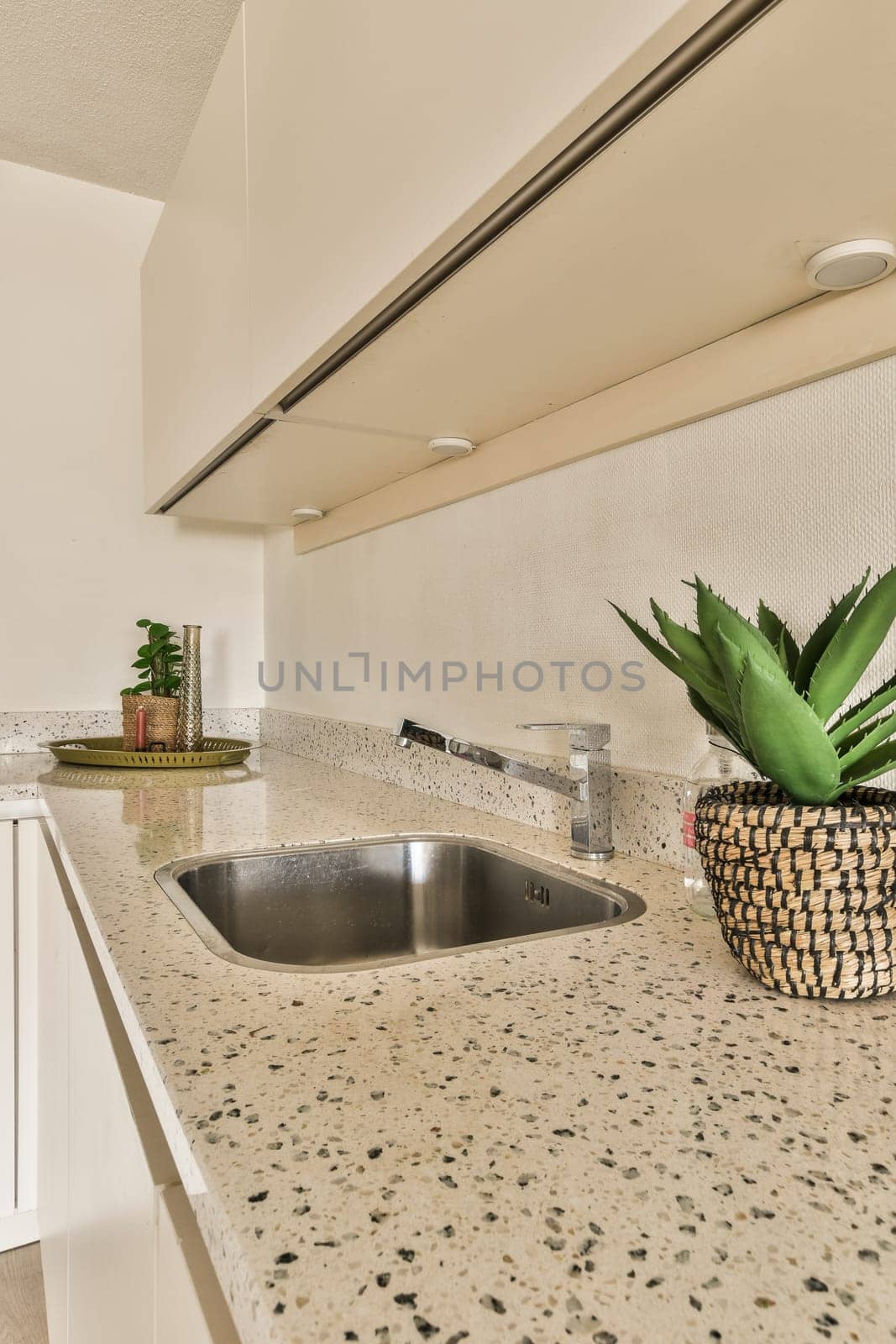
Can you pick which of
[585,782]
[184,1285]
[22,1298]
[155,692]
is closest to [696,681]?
[585,782]

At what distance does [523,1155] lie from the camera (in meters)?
0.41

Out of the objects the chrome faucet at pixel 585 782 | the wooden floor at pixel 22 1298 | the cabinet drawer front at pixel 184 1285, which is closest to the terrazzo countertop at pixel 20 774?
the wooden floor at pixel 22 1298

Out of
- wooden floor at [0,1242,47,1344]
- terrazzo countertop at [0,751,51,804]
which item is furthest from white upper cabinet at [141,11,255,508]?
wooden floor at [0,1242,47,1344]

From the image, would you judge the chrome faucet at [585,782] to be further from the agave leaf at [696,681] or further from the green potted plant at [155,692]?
the green potted plant at [155,692]

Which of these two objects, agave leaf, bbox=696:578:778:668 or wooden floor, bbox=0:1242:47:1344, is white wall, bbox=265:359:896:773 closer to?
agave leaf, bbox=696:578:778:668

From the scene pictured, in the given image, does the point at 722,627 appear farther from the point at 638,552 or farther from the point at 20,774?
the point at 20,774

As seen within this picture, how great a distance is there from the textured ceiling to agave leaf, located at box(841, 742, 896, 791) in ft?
5.94

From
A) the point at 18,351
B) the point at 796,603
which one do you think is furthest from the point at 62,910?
the point at 18,351

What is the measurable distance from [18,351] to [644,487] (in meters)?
1.82

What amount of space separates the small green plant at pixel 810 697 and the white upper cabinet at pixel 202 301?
0.85 meters

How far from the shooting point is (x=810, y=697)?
1.97 ft

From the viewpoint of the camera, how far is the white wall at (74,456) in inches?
84.3

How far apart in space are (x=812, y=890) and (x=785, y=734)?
10 cm

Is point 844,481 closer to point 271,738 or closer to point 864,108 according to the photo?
point 864,108
